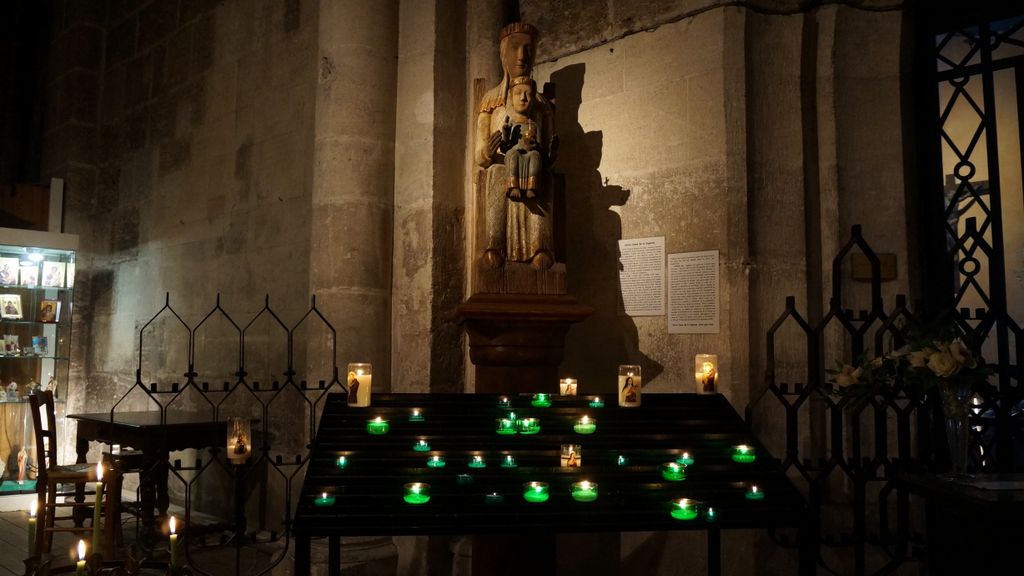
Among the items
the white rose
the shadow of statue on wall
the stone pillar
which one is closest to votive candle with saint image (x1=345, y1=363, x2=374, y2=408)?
the stone pillar

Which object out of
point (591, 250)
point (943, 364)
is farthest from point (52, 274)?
point (943, 364)

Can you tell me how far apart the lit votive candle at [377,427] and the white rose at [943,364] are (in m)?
1.86

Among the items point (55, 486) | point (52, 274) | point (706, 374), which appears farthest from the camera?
point (52, 274)

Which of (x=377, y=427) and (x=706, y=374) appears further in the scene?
(x=706, y=374)

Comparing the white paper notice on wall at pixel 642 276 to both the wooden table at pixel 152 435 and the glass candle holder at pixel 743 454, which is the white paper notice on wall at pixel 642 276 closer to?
the glass candle holder at pixel 743 454

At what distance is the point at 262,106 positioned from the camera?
547 centimetres

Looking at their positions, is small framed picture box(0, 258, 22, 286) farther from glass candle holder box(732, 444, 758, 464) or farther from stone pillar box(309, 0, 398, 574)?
glass candle holder box(732, 444, 758, 464)

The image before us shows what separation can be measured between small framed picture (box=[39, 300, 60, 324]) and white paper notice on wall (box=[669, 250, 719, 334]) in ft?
17.2

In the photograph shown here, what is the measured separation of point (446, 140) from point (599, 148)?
0.85 metres

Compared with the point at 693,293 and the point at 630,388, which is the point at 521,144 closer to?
the point at 693,293

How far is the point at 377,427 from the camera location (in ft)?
8.53

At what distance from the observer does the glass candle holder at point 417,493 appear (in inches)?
87.2

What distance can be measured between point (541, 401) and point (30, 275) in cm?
542

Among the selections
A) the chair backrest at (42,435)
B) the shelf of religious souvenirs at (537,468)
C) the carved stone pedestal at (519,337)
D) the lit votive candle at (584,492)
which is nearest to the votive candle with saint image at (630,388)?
the shelf of religious souvenirs at (537,468)
